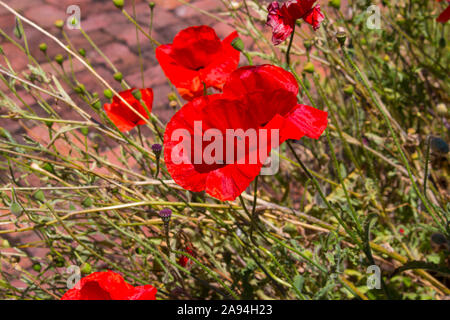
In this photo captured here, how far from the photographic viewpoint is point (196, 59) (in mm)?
996

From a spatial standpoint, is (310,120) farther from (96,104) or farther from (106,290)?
(96,104)

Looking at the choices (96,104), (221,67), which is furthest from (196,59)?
(96,104)

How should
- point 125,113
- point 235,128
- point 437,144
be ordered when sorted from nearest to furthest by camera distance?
point 235,128 → point 437,144 → point 125,113

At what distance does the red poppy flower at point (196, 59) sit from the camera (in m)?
0.97

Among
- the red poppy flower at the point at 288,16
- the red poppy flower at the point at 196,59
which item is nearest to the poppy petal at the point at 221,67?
the red poppy flower at the point at 196,59

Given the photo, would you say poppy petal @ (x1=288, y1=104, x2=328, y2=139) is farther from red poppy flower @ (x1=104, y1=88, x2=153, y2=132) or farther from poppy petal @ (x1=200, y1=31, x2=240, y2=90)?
red poppy flower @ (x1=104, y1=88, x2=153, y2=132)

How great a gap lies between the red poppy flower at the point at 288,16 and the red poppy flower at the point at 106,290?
0.43m

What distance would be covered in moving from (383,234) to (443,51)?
0.88 meters

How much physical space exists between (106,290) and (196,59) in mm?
471

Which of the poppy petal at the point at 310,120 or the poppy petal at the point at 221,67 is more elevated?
the poppy petal at the point at 221,67

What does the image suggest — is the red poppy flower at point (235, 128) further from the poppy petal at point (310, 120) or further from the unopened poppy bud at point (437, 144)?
the unopened poppy bud at point (437, 144)

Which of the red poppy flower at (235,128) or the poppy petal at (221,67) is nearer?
the red poppy flower at (235,128)

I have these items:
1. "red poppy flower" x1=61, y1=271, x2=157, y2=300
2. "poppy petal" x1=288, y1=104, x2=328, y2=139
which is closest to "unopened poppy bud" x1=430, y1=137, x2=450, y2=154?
"poppy petal" x1=288, y1=104, x2=328, y2=139
